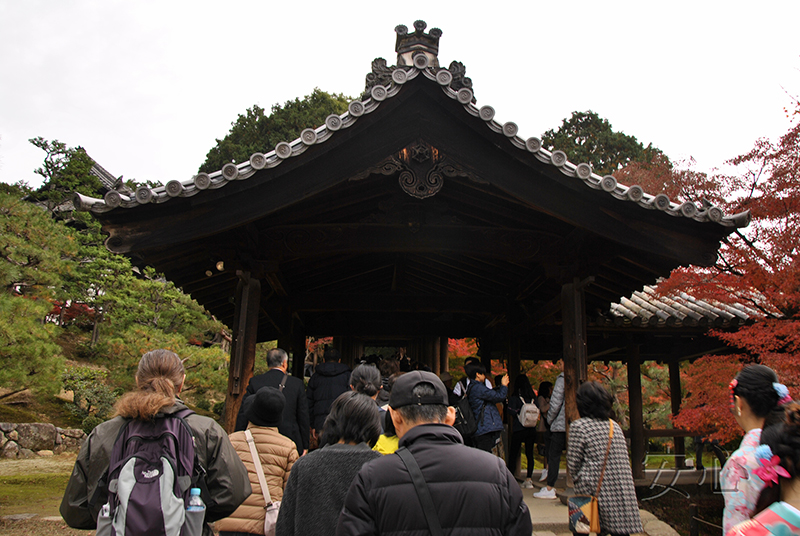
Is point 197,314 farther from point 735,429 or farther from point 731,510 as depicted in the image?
point 731,510

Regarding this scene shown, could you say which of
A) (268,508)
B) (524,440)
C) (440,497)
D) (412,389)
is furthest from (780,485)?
(524,440)

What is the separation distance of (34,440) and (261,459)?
14.9 m

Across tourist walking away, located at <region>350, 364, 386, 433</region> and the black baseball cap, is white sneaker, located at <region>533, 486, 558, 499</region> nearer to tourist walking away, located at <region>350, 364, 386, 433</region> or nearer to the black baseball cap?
tourist walking away, located at <region>350, 364, 386, 433</region>

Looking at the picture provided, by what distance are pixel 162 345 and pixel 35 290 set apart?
340 cm

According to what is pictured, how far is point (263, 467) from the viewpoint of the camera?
3109mm

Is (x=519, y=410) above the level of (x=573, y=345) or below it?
below

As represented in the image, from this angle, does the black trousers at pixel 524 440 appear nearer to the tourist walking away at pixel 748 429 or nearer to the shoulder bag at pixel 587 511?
the shoulder bag at pixel 587 511

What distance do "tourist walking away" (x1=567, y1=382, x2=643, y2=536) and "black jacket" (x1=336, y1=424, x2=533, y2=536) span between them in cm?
215

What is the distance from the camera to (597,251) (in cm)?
549

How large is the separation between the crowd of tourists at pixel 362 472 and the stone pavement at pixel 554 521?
1555mm

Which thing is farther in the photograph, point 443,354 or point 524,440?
point 443,354

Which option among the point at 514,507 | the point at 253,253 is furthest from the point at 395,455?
the point at 253,253

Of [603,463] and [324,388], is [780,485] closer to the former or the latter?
[603,463]

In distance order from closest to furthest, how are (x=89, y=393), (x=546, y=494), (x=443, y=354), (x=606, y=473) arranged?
→ (x=606, y=473)
(x=546, y=494)
(x=443, y=354)
(x=89, y=393)
